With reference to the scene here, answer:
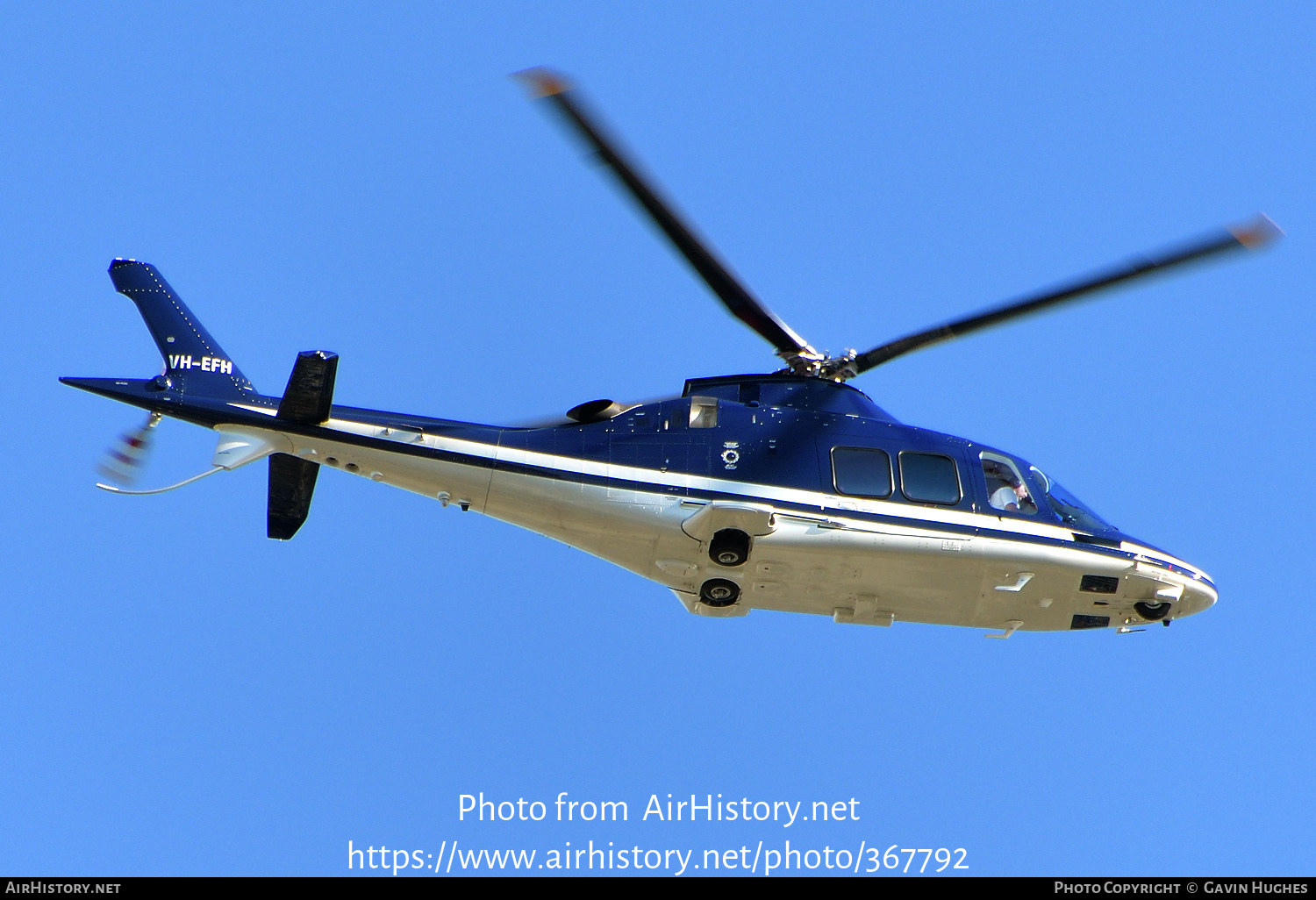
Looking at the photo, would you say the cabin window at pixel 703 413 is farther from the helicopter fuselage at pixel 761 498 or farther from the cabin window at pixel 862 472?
the cabin window at pixel 862 472

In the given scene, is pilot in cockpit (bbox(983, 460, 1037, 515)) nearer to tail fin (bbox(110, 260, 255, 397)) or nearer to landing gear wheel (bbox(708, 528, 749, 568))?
landing gear wheel (bbox(708, 528, 749, 568))

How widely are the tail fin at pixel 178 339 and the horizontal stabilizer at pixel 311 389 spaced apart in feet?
3.24

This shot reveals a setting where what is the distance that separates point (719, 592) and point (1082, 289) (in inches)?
237

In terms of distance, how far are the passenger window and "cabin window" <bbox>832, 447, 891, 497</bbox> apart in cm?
147

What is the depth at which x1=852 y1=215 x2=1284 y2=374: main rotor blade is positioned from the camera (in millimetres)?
15344

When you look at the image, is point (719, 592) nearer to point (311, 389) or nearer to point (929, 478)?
point (929, 478)

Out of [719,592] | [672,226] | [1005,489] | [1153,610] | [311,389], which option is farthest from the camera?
[1153,610]

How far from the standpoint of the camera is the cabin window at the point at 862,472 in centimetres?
1708

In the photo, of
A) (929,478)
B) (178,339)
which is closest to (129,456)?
(178,339)

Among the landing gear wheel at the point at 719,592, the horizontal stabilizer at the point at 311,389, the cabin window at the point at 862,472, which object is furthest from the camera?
the landing gear wheel at the point at 719,592

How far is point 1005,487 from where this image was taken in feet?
58.3

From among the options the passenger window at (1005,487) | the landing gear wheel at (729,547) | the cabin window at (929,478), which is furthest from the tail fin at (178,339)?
the passenger window at (1005,487)

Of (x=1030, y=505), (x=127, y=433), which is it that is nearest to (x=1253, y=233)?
(x=1030, y=505)
